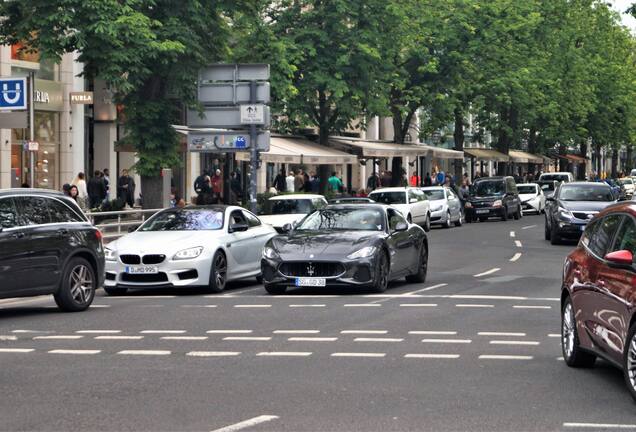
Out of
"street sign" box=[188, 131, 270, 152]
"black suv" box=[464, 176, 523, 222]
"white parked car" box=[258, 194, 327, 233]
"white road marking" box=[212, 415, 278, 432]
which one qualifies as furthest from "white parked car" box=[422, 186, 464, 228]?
"white road marking" box=[212, 415, 278, 432]

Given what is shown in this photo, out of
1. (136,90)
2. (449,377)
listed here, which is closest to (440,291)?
(449,377)

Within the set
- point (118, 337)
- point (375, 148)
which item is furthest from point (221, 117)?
point (375, 148)

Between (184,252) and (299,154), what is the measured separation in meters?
23.9

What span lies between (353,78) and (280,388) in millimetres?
35386

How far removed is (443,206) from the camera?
47.0 meters

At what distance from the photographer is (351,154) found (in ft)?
162

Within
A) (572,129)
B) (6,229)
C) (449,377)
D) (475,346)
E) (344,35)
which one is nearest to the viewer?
(449,377)

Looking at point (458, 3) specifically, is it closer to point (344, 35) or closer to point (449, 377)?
point (344, 35)

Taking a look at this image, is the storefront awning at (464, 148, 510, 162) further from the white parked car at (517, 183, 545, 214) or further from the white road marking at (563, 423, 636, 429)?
the white road marking at (563, 423, 636, 429)

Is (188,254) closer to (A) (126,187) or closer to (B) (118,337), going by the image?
(B) (118,337)

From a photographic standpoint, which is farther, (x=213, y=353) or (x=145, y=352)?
(x=145, y=352)

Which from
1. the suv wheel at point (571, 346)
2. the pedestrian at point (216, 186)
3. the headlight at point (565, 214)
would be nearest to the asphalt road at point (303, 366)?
the suv wheel at point (571, 346)

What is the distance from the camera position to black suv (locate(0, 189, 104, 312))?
631 inches

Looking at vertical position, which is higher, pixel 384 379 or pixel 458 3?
pixel 458 3
